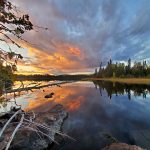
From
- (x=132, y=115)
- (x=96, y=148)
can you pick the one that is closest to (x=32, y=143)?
(x=96, y=148)

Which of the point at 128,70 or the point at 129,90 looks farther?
the point at 128,70

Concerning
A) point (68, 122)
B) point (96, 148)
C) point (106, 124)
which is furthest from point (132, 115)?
point (96, 148)

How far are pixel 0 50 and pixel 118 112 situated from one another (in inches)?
901

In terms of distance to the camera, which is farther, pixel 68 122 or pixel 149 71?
pixel 149 71

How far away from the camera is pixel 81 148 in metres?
15.1

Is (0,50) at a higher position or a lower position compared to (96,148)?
higher

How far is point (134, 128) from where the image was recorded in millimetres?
20391

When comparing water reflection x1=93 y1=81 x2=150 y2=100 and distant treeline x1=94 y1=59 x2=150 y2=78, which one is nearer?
water reflection x1=93 y1=81 x2=150 y2=100

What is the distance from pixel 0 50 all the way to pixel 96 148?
9.74m

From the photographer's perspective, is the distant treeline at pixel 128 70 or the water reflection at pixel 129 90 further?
the distant treeline at pixel 128 70

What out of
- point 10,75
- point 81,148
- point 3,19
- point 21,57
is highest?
point 3,19

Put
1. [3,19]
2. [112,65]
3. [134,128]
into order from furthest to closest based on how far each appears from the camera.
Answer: [112,65]
[134,128]
[3,19]

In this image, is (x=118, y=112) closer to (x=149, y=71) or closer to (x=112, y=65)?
(x=149, y=71)

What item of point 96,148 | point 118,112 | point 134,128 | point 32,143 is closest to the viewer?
point 32,143
